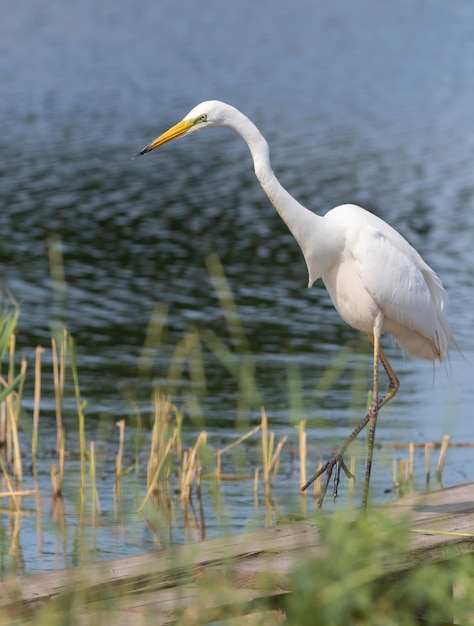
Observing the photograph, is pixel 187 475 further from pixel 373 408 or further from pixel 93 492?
pixel 373 408

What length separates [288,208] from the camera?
5414 mm

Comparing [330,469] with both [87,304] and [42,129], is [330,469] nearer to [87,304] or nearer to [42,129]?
[87,304]

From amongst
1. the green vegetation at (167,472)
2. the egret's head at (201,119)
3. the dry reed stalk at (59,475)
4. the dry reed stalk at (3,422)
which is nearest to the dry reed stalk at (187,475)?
the green vegetation at (167,472)

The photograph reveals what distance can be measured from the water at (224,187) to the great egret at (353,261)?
381mm

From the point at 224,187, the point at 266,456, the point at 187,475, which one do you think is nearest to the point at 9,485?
the point at 187,475

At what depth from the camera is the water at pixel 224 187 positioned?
8.98 metres

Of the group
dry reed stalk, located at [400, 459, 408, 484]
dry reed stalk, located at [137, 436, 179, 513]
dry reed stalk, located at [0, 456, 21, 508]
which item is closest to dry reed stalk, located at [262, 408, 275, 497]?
dry reed stalk, located at [137, 436, 179, 513]

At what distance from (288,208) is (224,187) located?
11.0 m

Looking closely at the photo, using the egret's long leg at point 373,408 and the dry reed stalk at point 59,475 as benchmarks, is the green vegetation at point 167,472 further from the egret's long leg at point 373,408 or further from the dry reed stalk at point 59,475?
the egret's long leg at point 373,408

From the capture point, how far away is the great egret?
17.5 feet

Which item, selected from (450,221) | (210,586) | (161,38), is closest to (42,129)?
(450,221)

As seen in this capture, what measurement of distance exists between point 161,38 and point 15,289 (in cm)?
1995

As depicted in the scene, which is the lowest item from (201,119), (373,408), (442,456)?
(442,456)

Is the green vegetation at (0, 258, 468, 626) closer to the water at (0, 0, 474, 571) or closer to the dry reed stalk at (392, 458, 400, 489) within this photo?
the dry reed stalk at (392, 458, 400, 489)
